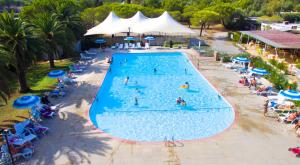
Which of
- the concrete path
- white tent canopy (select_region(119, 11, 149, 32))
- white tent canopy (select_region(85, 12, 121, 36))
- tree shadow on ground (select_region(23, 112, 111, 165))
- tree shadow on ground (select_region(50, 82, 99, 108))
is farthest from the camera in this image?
white tent canopy (select_region(119, 11, 149, 32))

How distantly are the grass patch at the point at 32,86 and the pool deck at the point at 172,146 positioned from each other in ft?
7.58

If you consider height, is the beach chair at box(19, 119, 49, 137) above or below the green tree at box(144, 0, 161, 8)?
below

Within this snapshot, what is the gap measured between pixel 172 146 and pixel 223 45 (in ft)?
89.3

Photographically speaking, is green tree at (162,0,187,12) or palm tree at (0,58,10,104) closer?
palm tree at (0,58,10,104)

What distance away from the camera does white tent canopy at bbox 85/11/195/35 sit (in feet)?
120

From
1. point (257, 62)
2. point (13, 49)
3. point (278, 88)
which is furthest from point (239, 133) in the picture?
point (13, 49)

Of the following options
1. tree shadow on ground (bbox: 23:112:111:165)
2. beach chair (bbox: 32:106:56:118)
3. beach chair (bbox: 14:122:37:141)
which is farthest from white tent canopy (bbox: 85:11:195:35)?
beach chair (bbox: 14:122:37:141)

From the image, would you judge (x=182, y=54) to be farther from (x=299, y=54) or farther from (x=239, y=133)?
(x=239, y=133)

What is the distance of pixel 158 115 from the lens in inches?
774

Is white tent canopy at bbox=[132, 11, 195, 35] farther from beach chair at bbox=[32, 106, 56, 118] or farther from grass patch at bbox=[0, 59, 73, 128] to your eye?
beach chair at bbox=[32, 106, 56, 118]

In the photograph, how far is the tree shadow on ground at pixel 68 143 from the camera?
13914 millimetres

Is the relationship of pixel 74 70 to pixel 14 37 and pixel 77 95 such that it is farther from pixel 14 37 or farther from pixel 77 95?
pixel 14 37

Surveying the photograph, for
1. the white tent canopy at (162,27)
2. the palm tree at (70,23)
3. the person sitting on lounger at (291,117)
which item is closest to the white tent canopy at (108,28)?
the white tent canopy at (162,27)

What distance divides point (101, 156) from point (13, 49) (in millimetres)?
11110
